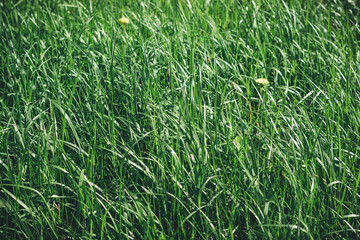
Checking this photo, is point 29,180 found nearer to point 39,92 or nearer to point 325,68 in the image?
point 39,92

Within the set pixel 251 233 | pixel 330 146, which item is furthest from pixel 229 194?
pixel 330 146

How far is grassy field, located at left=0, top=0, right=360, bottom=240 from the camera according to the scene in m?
1.41

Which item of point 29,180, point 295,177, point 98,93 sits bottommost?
point 295,177

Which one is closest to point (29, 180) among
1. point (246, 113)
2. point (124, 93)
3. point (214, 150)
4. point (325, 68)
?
point (124, 93)

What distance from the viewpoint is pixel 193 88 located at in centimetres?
192

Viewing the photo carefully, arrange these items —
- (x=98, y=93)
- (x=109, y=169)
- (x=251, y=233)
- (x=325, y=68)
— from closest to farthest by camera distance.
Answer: (x=251, y=233) < (x=109, y=169) < (x=98, y=93) < (x=325, y=68)

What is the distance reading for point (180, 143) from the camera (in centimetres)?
168

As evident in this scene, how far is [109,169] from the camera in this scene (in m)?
1.71

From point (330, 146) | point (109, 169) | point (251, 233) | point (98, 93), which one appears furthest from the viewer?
point (98, 93)

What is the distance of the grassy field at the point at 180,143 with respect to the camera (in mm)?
1410

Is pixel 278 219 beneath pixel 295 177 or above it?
beneath

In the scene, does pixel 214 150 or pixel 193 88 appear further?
pixel 193 88

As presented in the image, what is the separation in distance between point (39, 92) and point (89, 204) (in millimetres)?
847

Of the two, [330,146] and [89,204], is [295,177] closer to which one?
[330,146]
